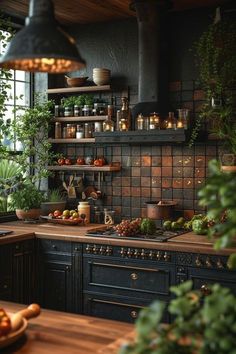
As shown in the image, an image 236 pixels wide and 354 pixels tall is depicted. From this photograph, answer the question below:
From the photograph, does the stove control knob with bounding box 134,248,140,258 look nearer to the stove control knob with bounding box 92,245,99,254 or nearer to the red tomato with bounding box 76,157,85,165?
the stove control knob with bounding box 92,245,99,254

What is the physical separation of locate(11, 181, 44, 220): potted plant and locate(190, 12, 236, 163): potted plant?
1783 millimetres

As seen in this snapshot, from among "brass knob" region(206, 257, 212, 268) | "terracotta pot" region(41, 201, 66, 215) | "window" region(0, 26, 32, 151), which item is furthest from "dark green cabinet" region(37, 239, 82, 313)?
"window" region(0, 26, 32, 151)

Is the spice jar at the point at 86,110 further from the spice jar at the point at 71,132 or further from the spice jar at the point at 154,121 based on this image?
the spice jar at the point at 154,121

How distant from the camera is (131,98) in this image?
18.3 ft

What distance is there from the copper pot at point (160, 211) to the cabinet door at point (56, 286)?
0.95 meters

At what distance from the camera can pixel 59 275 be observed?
488 centimetres

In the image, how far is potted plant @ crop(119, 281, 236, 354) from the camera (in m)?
1.15

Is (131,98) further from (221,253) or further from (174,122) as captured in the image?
(221,253)

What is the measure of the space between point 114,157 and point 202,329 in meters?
4.49

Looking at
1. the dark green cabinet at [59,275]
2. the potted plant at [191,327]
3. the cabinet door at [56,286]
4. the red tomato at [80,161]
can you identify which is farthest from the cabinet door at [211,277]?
the potted plant at [191,327]

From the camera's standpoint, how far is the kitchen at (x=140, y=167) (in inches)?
172

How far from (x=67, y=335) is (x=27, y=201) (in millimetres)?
3537

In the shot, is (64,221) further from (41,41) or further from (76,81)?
(41,41)

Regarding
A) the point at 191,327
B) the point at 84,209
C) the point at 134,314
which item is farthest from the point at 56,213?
the point at 191,327
